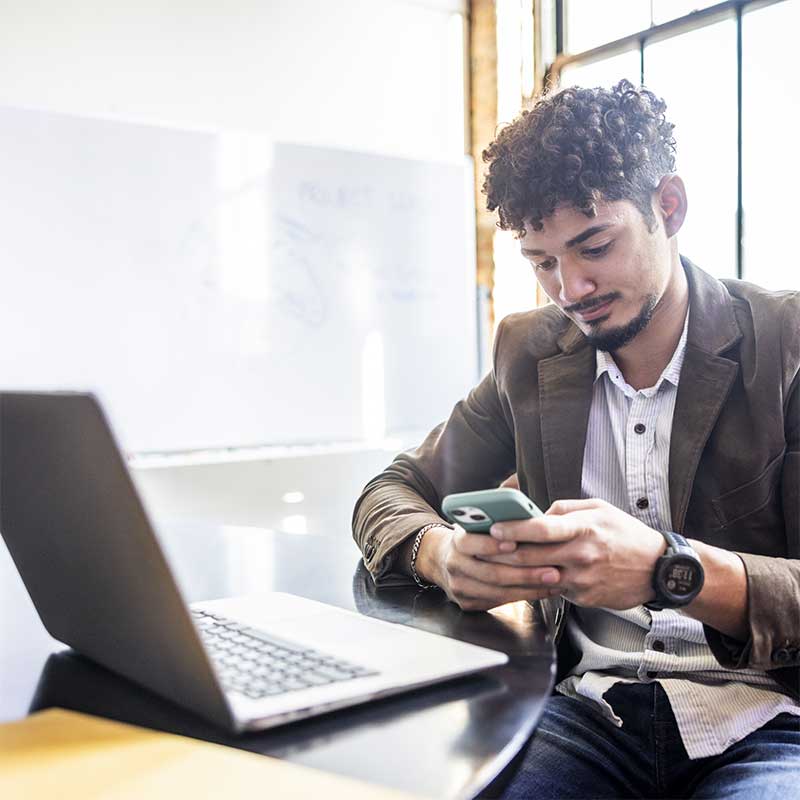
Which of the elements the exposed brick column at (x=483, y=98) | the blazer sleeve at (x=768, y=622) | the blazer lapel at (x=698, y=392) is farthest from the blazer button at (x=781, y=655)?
the exposed brick column at (x=483, y=98)

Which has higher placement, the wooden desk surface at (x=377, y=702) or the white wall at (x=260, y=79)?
the white wall at (x=260, y=79)

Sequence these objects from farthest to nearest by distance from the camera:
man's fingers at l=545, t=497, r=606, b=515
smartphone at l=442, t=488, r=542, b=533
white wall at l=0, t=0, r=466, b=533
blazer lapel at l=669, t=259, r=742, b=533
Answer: white wall at l=0, t=0, r=466, b=533
blazer lapel at l=669, t=259, r=742, b=533
man's fingers at l=545, t=497, r=606, b=515
smartphone at l=442, t=488, r=542, b=533

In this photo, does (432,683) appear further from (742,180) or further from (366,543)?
(742,180)

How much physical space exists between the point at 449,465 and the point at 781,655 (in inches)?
22.4

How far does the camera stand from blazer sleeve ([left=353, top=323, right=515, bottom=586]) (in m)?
1.24

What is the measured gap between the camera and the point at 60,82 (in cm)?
315

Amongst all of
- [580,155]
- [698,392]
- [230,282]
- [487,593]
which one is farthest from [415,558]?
[230,282]

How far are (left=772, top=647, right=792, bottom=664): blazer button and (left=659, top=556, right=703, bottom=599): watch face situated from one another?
13 cm

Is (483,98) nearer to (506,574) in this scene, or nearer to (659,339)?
(659,339)

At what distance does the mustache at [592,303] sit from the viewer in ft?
4.13

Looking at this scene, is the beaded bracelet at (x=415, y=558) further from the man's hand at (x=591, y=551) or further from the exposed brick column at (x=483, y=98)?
the exposed brick column at (x=483, y=98)

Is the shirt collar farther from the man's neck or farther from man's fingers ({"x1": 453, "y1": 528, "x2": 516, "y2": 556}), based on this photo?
man's fingers ({"x1": 453, "y1": 528, "x2": 516, "y2": 556})

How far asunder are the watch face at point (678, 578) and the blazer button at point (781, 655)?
0.44 ft

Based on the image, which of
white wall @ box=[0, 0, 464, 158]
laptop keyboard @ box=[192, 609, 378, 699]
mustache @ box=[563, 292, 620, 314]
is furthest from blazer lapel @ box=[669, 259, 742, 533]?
white wall @ box=[0, 0, 464, 158]
